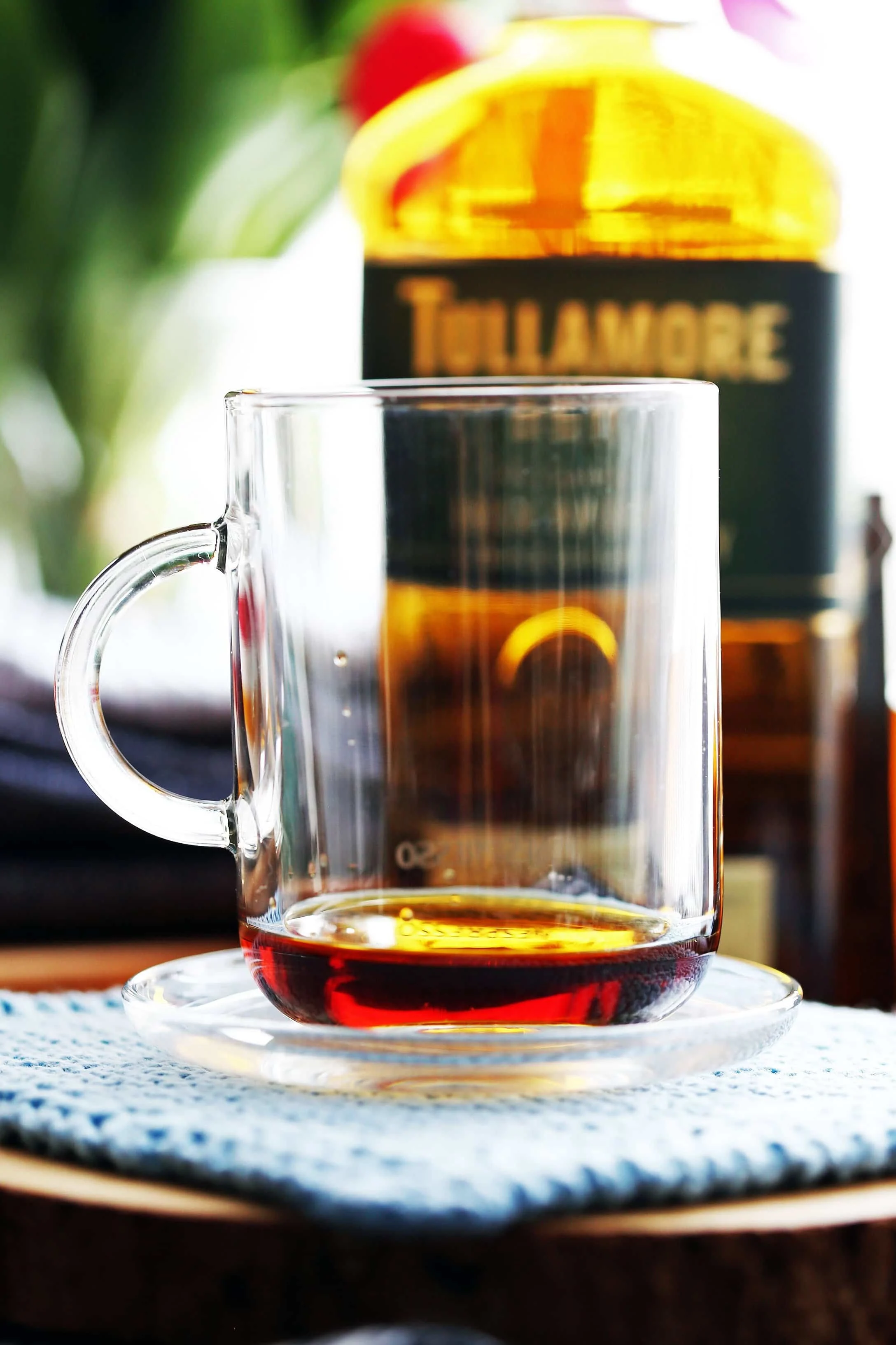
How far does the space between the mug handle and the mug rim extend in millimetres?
38

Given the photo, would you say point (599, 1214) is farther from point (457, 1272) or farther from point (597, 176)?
point (597, 176)

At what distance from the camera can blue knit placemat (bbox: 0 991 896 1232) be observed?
0.31m

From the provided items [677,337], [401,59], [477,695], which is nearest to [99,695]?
[477,695]

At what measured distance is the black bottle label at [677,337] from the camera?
691mm

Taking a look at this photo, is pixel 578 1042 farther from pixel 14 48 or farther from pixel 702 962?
pixel 14 48

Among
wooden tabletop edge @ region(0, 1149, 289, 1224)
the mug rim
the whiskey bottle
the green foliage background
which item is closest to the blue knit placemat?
wooden tabletop edge @ region(0, 1149, 289, 1224)

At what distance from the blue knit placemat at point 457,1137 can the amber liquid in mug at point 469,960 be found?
23 millimetres

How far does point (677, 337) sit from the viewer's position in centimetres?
69

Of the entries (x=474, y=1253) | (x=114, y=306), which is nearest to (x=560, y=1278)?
(x=474, y=1253)

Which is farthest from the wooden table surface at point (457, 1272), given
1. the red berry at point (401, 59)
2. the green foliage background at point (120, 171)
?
the green foliage background at point (120, 171)

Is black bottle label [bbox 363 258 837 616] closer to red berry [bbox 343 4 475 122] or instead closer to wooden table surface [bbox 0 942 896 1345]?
red berry [bbox 343 4 475 122]

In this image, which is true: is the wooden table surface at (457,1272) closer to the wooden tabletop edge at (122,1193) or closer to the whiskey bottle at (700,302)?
the wooden tabletop edge at (122,1193)

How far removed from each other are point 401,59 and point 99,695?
538mm

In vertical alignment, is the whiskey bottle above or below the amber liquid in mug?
above
